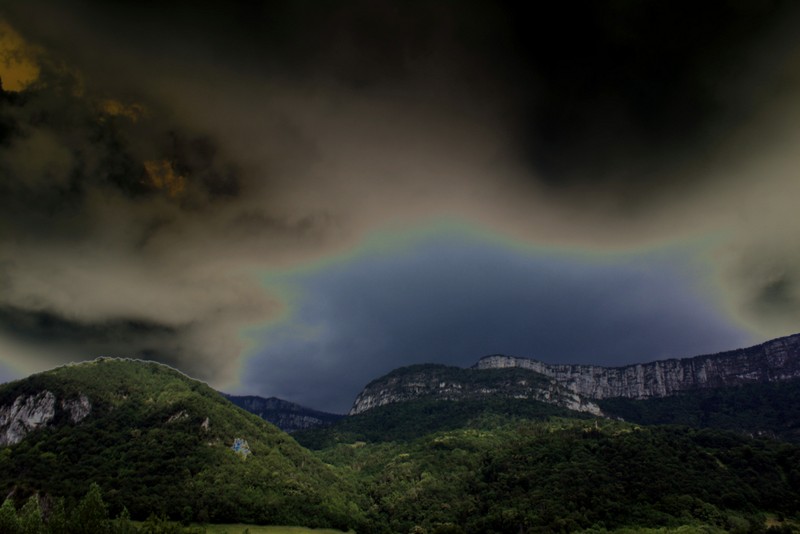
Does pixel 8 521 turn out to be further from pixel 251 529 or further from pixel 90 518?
pixel 251 529

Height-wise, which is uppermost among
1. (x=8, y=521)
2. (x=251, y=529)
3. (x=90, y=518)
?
(x=8, y=521)

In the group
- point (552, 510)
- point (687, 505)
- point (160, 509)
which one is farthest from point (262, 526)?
point (687, 505)

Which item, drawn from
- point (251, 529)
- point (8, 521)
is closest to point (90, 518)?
point (8, 521)

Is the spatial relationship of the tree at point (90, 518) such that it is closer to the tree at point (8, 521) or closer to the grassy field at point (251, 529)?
the tree at point (8, 521)

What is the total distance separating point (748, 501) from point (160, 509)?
735 ft

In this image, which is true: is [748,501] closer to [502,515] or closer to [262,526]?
[502,515]

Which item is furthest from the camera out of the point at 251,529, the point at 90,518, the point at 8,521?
the point at 251,529

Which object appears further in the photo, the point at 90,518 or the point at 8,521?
the point at 90,518

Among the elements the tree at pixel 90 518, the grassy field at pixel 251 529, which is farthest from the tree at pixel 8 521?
the grassy field at pixel 251 529

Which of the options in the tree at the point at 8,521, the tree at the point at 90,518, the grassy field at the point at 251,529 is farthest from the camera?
the grassy field at the point at 251,529

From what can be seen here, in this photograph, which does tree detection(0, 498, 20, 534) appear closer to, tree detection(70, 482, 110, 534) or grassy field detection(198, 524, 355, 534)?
tree detection(70, 482, 110, 534)

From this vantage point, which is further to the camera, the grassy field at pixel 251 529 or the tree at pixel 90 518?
the grassy field at pixel 251 529

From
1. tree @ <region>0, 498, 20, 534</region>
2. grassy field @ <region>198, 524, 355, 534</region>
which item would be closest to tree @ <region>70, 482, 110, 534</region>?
tree @ <region>0, 498, 20, 534</region>

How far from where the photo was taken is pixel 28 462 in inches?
7771
